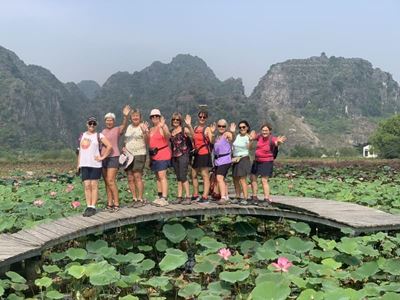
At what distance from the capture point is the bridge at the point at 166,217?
4.87 m

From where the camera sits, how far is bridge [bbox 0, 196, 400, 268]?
192 inches

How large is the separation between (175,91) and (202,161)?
84571 mm

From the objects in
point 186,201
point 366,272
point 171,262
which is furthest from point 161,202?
point 366,272

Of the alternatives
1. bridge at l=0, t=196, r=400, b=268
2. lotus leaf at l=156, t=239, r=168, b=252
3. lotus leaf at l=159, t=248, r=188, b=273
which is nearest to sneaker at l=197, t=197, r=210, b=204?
bridge at l=0, t=196, r=400, b=268

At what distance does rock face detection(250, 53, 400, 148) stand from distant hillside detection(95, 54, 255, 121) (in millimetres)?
10848

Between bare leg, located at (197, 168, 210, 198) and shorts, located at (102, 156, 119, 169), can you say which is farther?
bare leg, located at (197, 168, 210, 198)

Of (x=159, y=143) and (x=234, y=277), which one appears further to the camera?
(x=159, y=143)

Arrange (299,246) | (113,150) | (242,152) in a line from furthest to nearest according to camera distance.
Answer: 1. (242,152)
2. (113,150)
3. (299,246)

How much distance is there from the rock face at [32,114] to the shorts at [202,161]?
63710mm

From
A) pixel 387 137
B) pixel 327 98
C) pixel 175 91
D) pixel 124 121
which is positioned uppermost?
pixel 175 91

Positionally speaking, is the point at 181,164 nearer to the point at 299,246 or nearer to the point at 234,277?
the point at 299,246

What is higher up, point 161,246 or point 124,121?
point 124,121

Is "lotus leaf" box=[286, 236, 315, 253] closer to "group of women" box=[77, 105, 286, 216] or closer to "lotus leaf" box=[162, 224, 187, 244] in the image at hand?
"lotus leaf" box=[162, 224, 187, 244]

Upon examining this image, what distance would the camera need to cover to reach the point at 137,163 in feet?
20.3
